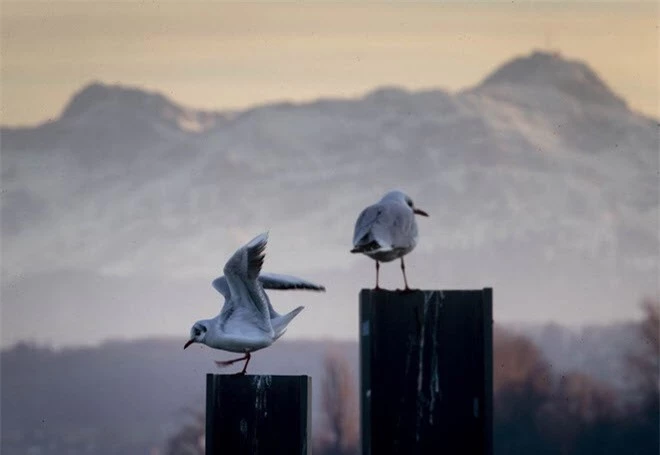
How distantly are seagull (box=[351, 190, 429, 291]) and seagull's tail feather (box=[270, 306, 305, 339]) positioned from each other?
43.1 inches

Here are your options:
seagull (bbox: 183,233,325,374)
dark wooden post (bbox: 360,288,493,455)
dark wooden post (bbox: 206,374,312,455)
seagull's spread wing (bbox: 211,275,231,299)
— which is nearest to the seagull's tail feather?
seagull (bbox: 183,233,325,374)

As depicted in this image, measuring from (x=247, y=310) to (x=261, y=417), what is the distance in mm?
2835

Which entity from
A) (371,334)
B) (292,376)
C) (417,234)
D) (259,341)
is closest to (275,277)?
(259,341)

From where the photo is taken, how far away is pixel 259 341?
40.7ft

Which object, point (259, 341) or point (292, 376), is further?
point (259, 341)

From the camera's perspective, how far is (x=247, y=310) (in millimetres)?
12406

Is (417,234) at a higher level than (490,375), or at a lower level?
higher

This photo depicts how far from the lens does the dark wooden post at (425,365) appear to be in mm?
8320

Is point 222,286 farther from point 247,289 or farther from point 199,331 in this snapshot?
point 247,289

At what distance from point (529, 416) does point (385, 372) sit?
21034mm

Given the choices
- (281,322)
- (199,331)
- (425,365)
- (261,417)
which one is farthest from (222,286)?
(425,365)

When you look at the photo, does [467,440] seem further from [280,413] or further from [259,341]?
[259,341]

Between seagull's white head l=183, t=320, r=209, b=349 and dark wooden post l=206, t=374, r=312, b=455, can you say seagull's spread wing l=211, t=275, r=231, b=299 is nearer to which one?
seagull's white head l=183, t=320, r=209, b=349

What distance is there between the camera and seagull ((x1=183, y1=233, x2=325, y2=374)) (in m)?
12.0
